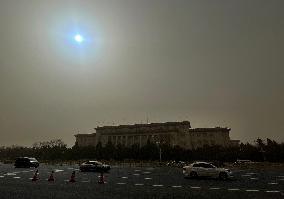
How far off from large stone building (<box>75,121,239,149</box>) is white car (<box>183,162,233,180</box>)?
95210mm

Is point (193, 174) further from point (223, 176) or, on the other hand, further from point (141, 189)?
point (141, 189)

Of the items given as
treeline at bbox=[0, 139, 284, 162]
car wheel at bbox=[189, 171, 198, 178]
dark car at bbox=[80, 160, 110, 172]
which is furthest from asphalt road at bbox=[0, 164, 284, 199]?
treeline at bbox=[0, 139, 284, 162]

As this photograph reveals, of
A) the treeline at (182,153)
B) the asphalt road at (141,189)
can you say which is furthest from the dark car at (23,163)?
the treeline at (182,153)

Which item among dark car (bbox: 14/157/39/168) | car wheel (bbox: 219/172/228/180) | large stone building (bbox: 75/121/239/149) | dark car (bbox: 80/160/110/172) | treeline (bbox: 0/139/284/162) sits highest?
large stone building (bbox: 75/121/239/149)

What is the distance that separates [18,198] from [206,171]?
55.2 ft

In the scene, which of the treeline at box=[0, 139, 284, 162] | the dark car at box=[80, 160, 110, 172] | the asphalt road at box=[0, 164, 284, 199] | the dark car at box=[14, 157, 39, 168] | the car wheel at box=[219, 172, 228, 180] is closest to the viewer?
the asphalt road at box=[0, 164, 284, 199]

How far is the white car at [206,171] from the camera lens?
85.3 feet

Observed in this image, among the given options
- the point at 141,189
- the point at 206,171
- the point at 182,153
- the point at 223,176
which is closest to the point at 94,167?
the point at 206,171

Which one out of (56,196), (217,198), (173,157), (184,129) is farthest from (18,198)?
(184,129)

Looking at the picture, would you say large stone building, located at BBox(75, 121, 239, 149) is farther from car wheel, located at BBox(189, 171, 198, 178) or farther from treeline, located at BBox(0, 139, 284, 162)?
car wheel, located at BBox(189, 171, 198, 178)

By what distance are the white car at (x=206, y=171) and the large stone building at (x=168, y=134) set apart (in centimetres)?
9521

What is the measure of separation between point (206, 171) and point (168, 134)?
3950 inches

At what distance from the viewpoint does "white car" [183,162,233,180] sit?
2600 centimetres

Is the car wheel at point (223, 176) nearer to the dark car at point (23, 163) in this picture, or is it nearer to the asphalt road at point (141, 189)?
the asphalt road at point (141, 189)
